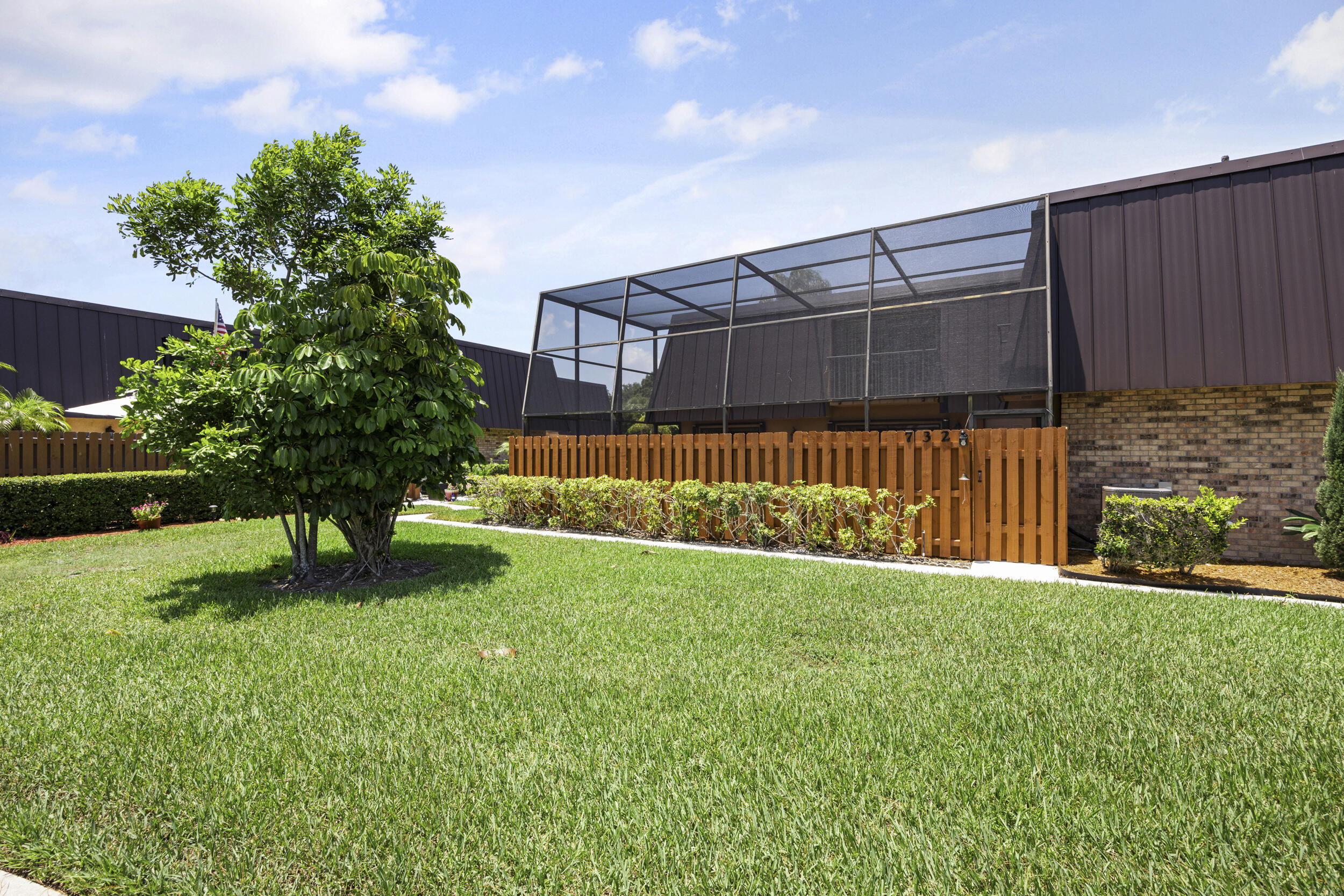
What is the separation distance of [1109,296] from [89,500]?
16483 mm

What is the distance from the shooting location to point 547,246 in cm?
1191

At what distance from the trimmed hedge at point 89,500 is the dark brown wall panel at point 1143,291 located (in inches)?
527

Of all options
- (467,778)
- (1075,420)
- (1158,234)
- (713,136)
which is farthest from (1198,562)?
(713,136)

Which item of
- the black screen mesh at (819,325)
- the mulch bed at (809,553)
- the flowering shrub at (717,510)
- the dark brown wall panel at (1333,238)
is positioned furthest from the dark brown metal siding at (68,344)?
the dark brown wall panel at (1333,238)

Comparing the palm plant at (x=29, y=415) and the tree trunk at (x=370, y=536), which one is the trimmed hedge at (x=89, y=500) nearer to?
the palm plant at (x=29, y=415)

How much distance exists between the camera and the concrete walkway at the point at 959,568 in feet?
18.0

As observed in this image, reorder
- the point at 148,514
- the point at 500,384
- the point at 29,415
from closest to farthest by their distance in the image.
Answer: the point at 148,514
the point at 29,415
the point at 500,384

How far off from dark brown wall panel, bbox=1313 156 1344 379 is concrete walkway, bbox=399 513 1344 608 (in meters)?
3.76

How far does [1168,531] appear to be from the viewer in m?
5.84

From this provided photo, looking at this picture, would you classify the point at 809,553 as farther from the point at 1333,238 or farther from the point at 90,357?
the point at 90,357

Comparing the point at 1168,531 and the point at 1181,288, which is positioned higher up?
the point at 1181,288

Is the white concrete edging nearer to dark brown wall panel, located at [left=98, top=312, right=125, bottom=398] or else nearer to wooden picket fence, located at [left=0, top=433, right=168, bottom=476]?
wooden picket fence, located at [left=0, top=433, right=168, bottom=476]

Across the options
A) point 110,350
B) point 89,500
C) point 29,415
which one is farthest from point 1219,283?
point 110,350

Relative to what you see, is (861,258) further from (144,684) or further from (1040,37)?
(144,684)
